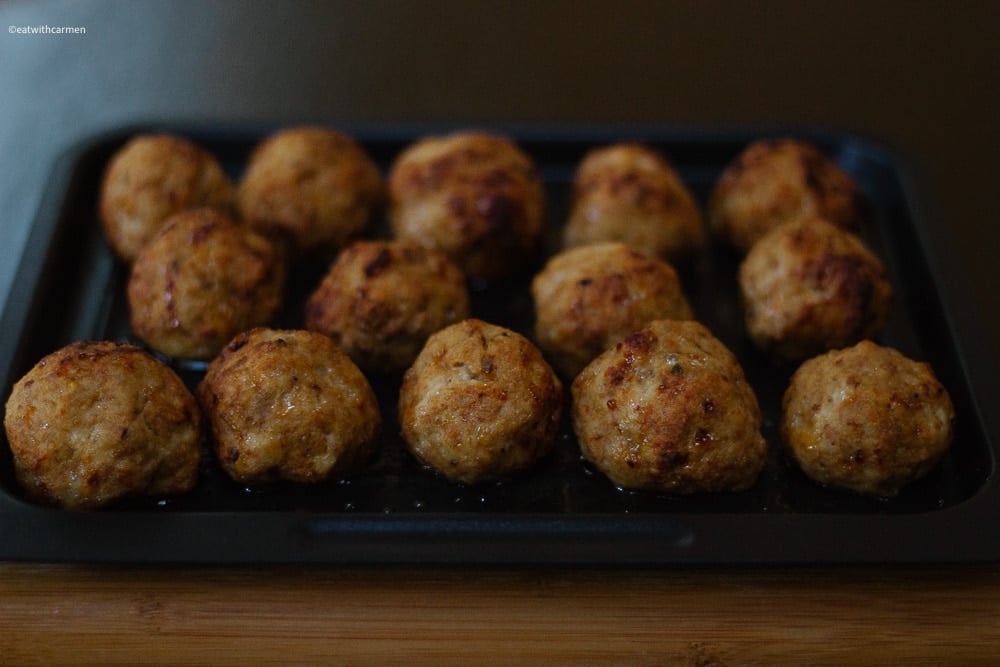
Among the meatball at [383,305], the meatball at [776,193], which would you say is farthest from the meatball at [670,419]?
the meatball at [776,193]

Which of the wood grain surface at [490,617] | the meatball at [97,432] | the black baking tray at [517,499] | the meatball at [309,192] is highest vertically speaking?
the meatball at [309,192]

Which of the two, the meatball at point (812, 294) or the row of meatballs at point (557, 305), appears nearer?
the row of meatballs at point (557, 305)

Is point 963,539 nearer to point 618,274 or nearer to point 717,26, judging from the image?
point 618,274

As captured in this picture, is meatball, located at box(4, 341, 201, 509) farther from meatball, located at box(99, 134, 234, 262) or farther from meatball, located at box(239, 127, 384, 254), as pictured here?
meatball, located at box(239, 127, 384, 254)

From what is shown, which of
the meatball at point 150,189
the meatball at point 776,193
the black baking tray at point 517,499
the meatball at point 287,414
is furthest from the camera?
the meatball at point 776,193

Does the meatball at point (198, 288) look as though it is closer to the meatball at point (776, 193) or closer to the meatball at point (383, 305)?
the meatball at point (383, 305)

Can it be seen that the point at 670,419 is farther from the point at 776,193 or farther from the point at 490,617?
the point at 776,193

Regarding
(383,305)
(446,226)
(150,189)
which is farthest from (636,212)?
(150,189)
